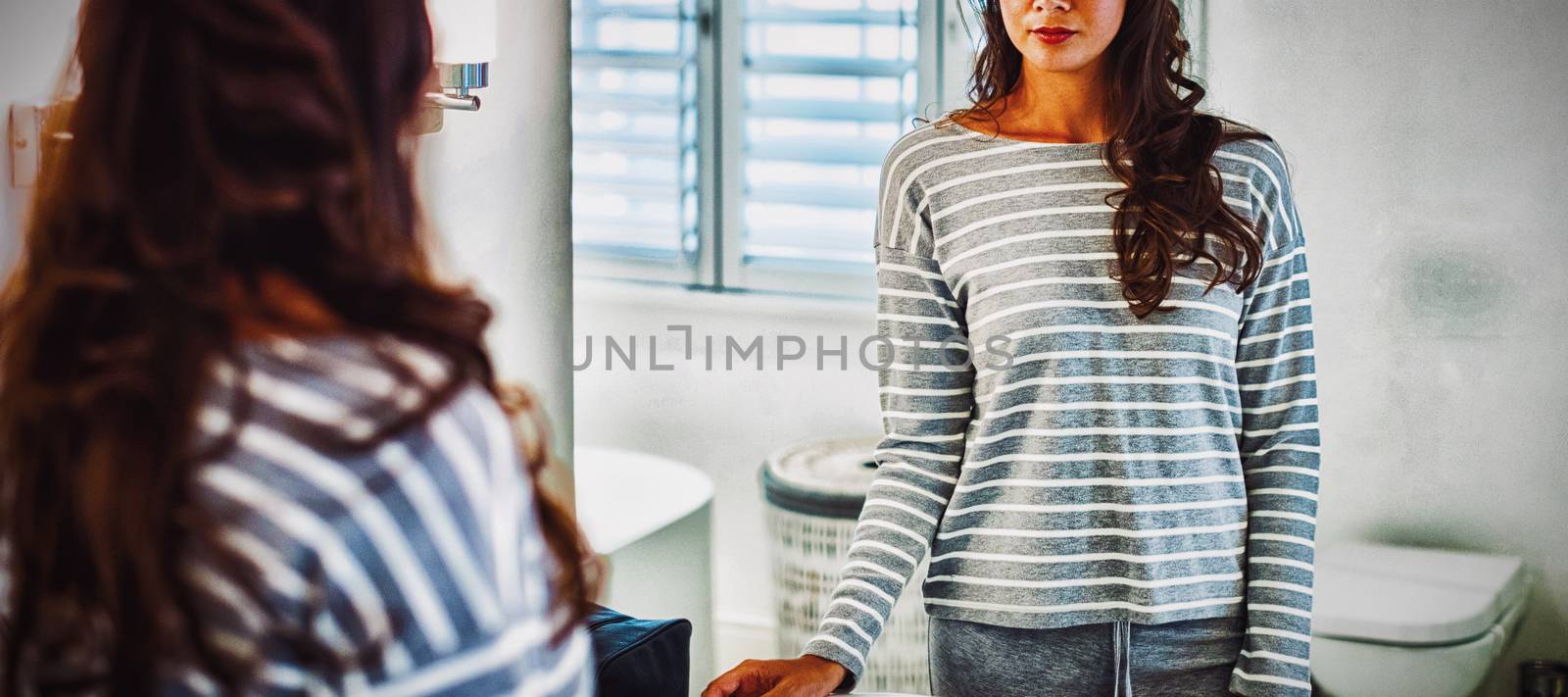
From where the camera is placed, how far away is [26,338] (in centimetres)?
47

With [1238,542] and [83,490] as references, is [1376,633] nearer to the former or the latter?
[1238,542]

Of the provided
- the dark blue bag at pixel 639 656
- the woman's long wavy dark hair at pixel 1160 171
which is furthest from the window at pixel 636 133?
the dark blue bag at pixel 639 656

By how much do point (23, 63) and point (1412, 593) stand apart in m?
1.68

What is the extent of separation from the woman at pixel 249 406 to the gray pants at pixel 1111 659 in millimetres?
667

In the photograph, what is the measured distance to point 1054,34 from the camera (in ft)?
3.56

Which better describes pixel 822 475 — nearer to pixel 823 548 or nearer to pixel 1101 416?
pixel 823 548

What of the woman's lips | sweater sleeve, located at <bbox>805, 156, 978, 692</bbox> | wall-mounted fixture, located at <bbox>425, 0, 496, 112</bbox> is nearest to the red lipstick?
the woman's lips

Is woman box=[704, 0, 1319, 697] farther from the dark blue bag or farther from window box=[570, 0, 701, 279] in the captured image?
window box=[570, 0, 701, 279]

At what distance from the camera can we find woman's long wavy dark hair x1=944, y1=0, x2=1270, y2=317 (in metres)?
1.04

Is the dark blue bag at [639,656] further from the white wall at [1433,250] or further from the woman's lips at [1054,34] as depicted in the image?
the white wall at [1433,250]

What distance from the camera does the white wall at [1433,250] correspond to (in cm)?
171

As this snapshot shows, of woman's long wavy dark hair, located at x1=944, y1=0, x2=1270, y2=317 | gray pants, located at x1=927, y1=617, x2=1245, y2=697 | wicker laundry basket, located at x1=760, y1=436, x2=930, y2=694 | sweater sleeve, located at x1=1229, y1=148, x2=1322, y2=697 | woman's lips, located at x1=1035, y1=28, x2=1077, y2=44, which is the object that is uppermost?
woman's lips, located at x1=1035, y1=28, x2=1077, y2=44

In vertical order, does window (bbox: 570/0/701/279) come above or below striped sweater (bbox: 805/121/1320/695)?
above

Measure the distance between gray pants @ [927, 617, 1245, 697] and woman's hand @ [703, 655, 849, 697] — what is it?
15cm
